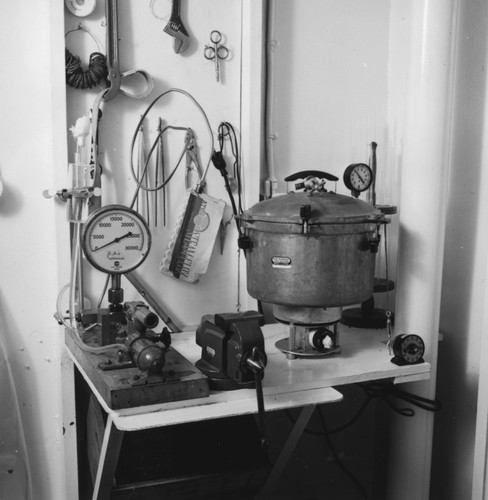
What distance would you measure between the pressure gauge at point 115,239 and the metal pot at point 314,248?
315 millimetres

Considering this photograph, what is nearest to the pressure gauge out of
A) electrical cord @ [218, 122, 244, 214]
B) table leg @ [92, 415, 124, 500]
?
table leg @ [92, 415, 124, 500]

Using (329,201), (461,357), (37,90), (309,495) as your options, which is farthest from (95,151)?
(309,495)

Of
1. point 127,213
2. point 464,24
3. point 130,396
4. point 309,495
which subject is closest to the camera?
point 130,396

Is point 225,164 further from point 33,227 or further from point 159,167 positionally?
point 33,227

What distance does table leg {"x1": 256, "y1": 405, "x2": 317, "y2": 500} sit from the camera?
1.52 m

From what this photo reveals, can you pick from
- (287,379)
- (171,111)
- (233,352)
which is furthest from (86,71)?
(287,379)

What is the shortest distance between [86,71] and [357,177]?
90cm

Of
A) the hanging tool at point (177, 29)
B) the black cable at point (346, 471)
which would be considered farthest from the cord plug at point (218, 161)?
the black cable at point (346, 471)

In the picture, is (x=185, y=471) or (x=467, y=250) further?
(x=467, y=250)

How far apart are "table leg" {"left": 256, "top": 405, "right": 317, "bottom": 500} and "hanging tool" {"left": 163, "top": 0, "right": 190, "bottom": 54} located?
3.87 ft

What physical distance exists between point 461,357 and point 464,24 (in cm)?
109

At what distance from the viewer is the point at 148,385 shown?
131cm

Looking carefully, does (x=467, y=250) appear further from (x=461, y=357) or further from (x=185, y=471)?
(x=185, y=471)

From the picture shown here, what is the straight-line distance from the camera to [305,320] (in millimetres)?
1666
